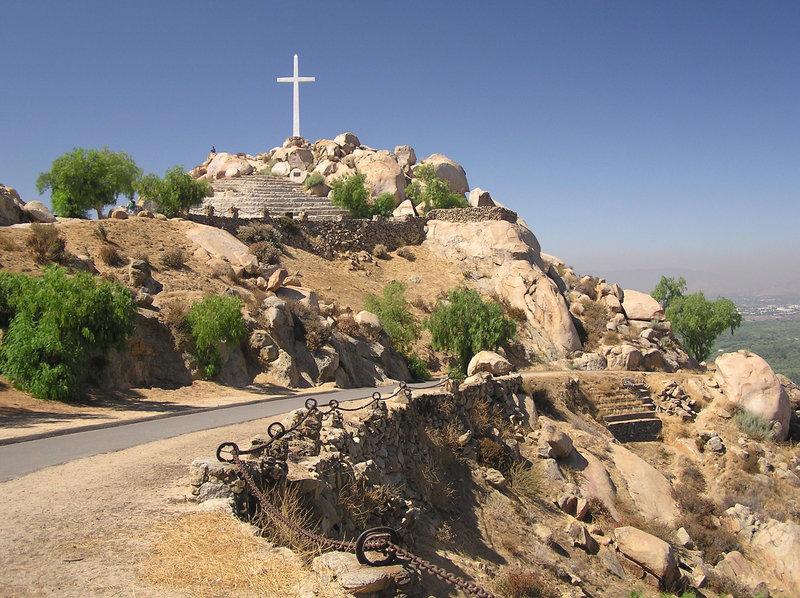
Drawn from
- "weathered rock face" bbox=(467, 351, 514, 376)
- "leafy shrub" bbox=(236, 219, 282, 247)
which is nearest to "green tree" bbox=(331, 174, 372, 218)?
"leafy shrub" bbox=(236, 219, 282, 247)

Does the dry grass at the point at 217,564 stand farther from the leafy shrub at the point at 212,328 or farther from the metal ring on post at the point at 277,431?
the leafy shrub at the point at 212,328

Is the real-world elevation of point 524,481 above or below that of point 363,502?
below

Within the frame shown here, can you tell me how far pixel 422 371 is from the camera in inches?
981

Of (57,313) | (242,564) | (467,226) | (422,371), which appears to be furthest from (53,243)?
(467,226)

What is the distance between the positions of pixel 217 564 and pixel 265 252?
2703 centimetres

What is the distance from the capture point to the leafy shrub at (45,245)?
818 inches

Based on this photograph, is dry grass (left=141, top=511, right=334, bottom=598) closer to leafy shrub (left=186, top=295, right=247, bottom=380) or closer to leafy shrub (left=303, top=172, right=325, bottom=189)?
leafy shrub (left=186, top=295, right=247, bottom=380)

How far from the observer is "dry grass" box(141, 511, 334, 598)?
16.9 feet

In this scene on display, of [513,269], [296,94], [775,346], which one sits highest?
[296,94]

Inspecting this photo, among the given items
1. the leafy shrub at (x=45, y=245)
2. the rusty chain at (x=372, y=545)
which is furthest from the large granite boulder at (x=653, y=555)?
the leafy shrub at (x=45, y=245)

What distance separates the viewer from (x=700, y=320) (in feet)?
131

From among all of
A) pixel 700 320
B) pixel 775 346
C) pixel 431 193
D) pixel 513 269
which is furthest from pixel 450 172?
pixel 775 346

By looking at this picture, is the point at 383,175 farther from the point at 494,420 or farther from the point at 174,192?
the point at 494,420

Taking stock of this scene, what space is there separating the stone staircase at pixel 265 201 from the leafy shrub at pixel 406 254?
262 inches
